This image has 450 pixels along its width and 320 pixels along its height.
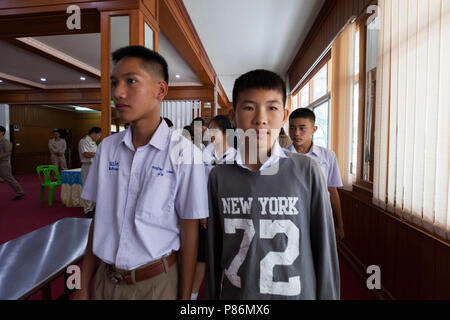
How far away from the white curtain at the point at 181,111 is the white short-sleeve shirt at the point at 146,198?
24.8 ft

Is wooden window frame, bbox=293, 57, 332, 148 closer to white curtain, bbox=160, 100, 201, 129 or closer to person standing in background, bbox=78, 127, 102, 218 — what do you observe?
white curtain, bbox=160, 100, 201, 129

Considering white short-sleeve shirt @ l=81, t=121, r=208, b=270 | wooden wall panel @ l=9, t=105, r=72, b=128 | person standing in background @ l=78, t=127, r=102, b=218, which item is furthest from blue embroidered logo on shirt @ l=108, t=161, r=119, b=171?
wooden wall panel @ l=9, t=105, r=72, b=128

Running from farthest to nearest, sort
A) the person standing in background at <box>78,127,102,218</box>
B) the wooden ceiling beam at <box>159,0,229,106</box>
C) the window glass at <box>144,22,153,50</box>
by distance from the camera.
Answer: the person standing in background at <box>78,127,102,218</box> → the wooden ceiling beam at <box>159,0,229,106</box> → the window glass at <box>144,22,153,50</box>

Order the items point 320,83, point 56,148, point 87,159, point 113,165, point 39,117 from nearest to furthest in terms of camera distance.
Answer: point 113,165
point 87,159
point 320,83
point 56,148
point 39,117

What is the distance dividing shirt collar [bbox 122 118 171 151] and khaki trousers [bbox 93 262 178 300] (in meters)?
0.46

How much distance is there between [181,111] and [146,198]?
793 cm

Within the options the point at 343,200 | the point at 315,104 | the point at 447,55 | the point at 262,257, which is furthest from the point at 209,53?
the point at 262,257

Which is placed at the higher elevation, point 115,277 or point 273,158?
point 273,158

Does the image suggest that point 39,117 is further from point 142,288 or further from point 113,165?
point 142,288

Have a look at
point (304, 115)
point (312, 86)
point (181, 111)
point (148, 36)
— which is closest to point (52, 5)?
point (148, 36)

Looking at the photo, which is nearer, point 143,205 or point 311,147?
point 143,205

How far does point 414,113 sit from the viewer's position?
1668mm

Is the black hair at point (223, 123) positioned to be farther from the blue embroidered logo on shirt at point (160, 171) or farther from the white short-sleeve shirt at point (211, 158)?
the blue embroidered logo on shirt at point (160, 171)

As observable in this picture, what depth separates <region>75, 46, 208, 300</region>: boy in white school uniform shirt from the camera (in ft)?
A: 2.76
